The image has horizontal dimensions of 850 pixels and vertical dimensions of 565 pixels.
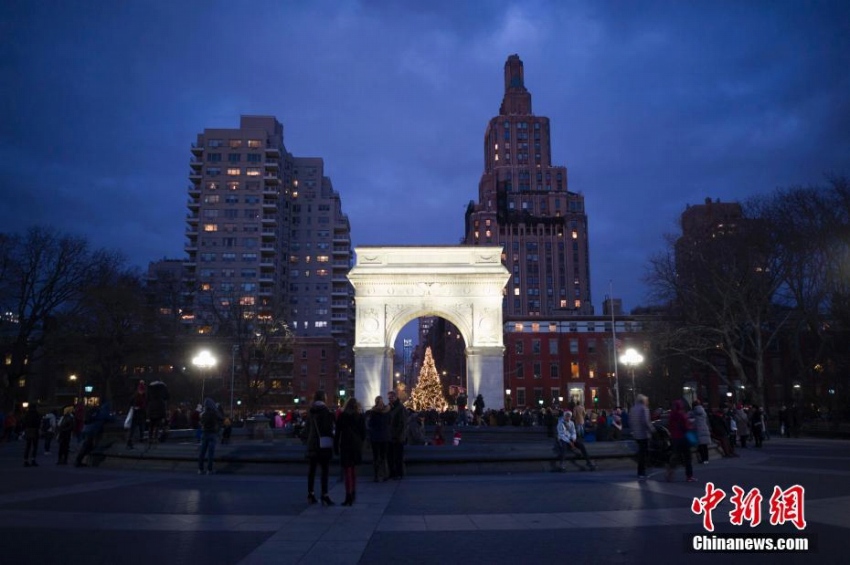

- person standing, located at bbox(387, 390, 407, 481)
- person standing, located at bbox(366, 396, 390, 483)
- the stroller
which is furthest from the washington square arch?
person standing, located at bbox(366, 396, 390, 483)

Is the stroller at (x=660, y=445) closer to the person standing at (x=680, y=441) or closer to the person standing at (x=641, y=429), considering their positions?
the person standing at (x=641, y=429)

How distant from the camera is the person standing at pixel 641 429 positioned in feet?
42.7

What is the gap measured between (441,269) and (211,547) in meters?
37.3

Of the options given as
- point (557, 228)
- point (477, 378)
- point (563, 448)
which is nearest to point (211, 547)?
point (563, 448)

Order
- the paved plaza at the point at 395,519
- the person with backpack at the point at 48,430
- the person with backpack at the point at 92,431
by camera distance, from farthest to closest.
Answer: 1. the person with backpack at the point at 48,430
2. the person with backpack at the point at 92,431
3. the paved plaza at the point at 395,519

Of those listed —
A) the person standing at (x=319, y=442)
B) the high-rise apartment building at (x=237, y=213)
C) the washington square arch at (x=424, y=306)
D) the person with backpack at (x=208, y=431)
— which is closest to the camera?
the person standing at (x=319, y=442)

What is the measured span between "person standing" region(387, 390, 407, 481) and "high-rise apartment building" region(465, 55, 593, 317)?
9907cm

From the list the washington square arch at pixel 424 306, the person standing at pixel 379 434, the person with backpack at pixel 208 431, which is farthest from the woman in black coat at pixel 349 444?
the washington square arch at pixel 424 306

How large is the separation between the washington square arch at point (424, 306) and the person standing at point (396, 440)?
94.7ft

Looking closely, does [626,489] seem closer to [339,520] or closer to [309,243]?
[339,520]

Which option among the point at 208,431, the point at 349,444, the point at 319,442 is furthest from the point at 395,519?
the point at 208,431

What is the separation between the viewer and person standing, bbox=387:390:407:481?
1294 centimetres

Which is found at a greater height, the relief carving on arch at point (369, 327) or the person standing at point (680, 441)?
the relief carving on arch at point (369, 327)

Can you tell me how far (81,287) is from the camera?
125ft
